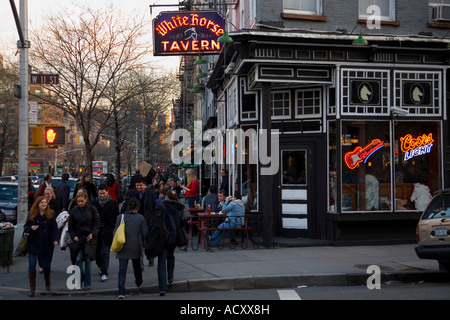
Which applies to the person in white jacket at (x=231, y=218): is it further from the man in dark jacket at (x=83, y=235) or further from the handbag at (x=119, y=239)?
the handbag at (x=119, y=239)

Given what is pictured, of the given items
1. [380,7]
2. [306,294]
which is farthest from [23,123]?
[380,7]

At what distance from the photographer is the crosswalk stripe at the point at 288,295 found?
9203 mm

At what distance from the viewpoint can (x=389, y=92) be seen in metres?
14.9

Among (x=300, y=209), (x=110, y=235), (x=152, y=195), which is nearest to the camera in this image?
(x=110, y=235)

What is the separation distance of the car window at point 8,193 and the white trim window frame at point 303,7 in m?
13.1

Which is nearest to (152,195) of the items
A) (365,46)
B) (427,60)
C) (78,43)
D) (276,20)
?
(276,20)

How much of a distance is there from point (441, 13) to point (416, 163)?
13.5 feet

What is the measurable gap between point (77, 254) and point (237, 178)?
7195 millimetres

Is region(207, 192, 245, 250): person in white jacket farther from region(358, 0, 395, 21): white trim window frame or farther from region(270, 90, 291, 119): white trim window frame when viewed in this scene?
region(358, 0, 395, 21): white trim window frame

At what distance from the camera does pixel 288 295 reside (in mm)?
9484
